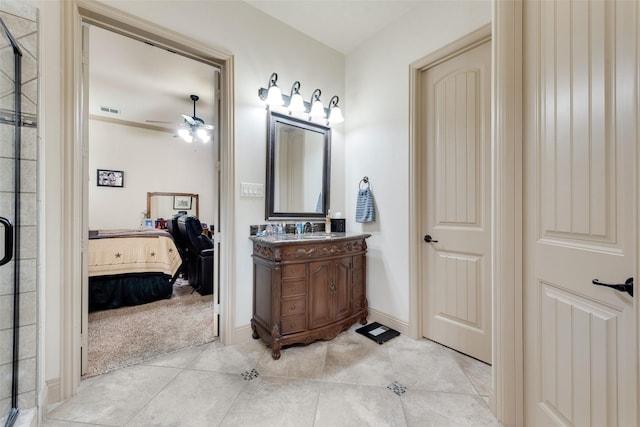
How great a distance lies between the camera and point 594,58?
95 centimetres

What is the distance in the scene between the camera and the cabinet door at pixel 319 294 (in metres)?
2.01

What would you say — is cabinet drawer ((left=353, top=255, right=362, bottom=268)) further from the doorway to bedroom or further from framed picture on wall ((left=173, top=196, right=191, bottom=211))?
framed picture on wall ((left=173, top=196, right=191, bottom=211))

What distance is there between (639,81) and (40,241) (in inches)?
100.0

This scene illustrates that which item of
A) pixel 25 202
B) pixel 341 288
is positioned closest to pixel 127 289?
pixel 25 202

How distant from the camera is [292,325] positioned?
194 centimetres

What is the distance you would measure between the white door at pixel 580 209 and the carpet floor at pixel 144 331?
2.25 meters

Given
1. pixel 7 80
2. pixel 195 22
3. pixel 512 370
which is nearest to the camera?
pixel 7 80

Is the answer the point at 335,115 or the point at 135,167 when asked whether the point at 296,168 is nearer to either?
the point at 335,115

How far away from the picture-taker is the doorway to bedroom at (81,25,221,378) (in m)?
2.17

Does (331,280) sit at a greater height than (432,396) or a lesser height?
greater

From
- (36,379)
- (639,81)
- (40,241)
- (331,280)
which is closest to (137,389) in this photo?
(36,379)

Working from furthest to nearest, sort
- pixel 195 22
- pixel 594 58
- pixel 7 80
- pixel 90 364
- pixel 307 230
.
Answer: pixel 307 230, pixel 195 22, pixel 90 364, pixel 7 80, pixel 594 58

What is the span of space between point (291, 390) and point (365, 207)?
1.60m

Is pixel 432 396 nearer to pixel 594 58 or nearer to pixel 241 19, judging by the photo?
pixel 594 58
